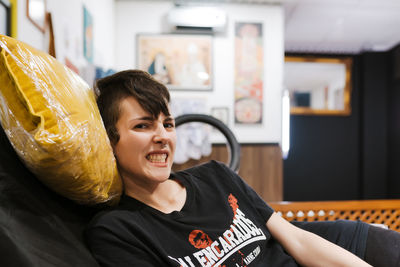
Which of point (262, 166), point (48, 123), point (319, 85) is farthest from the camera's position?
point (319, 85)

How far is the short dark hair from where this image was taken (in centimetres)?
90

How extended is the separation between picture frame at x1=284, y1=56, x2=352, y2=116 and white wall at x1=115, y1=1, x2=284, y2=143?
1475 mm

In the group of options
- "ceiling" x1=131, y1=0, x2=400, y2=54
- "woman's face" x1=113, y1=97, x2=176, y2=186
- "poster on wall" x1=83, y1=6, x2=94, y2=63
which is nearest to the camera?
"woman's face" x1=113, y1=97, x2=176, y2=186

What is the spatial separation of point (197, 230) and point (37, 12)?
1219 mm

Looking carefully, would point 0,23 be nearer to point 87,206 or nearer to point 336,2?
point 87,206

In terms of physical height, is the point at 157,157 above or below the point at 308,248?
above

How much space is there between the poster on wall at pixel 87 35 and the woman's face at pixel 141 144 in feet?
4.94

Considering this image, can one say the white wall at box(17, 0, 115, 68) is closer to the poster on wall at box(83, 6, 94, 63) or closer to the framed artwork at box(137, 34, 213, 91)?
the poster on wall at box(83, 6, 94, 63)

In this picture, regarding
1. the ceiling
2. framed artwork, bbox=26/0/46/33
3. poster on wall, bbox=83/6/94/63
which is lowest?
framed artwork, bbox=26/0/46/33

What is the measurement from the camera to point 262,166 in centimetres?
350

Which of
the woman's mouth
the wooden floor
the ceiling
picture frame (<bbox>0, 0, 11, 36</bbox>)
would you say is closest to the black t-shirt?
the woman's mouth

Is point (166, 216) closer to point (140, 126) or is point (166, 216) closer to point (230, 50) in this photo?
point (140, 126)

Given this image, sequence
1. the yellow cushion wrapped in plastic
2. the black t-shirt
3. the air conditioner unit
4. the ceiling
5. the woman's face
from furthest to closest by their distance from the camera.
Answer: the ceiling < the air conditioner unit < the woman's face < the black t-shirt < the yellow cushion wrapped in plastic

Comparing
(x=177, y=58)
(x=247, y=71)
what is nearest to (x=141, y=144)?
(x=177, y=58)
